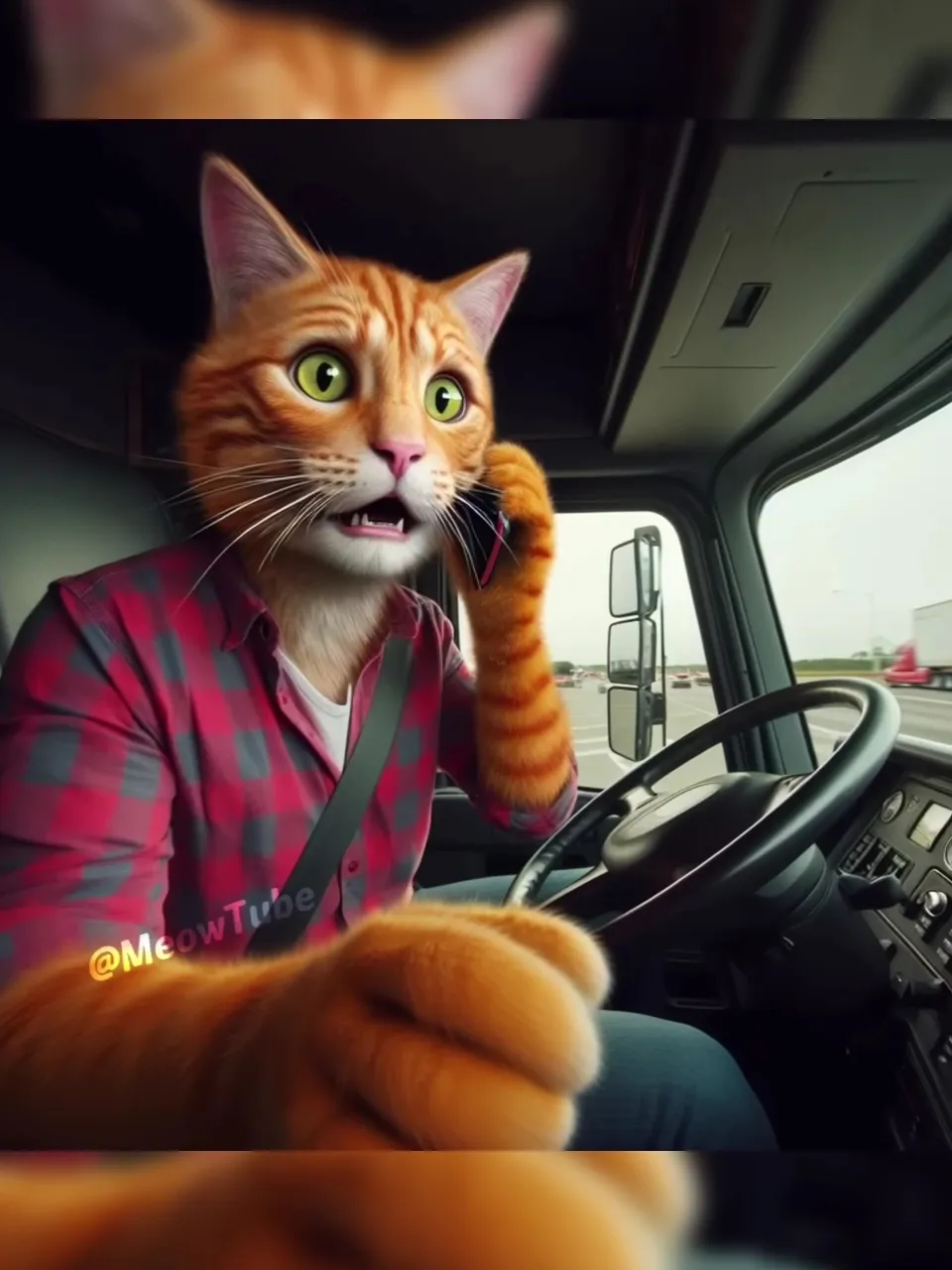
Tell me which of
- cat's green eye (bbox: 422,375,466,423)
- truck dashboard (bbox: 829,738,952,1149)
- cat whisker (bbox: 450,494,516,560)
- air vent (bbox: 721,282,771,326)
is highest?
air vent (bbox: 721,282,771,326)

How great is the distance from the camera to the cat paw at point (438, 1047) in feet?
2.55

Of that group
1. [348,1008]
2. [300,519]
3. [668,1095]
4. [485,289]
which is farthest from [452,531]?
[668,1095]

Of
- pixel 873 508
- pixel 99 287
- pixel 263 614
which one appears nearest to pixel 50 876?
pixel 263 614

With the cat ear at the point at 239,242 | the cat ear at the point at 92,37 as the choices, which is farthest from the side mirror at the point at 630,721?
the cat ear at the point at 92,37

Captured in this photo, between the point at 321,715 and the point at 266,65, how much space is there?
69 cm

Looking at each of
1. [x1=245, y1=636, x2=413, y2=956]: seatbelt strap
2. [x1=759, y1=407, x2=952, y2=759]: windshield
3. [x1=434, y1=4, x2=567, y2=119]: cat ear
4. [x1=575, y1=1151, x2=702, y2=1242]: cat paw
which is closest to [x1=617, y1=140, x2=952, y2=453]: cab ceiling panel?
[x1=759, y1=407, x2=952, y2=759]: windshield

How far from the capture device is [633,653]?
0.95 metres

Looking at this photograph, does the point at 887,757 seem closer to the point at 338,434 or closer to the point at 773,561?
the point at 773,561

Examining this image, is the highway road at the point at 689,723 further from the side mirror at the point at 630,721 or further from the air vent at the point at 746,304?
the air vent at the point at 746,304

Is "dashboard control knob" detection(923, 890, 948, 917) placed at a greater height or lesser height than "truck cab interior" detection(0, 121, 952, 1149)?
lesser

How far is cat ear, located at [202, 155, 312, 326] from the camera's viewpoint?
909 mm

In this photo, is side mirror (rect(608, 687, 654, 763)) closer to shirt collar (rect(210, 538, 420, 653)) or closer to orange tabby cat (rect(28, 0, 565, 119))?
shirt collar (rect(210, 538, 420, 653))

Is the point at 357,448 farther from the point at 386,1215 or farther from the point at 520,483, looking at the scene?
the point at 386,1215

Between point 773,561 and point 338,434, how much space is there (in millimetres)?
477
